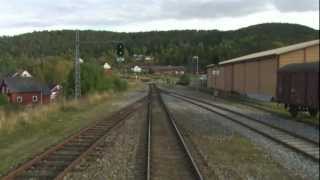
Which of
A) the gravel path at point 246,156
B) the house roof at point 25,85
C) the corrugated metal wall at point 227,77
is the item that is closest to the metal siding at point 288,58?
the gravel path at point 246,156

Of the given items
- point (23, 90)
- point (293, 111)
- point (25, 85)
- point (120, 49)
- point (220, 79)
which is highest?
point (120, 49)

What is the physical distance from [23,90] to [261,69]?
7833 centimetres

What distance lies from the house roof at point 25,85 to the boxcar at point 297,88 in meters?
87.8

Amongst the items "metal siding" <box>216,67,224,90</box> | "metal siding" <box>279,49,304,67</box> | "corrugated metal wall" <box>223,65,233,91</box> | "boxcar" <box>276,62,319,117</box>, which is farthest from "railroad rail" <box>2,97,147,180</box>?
"metal siding" <box>216,67,224,90</box>

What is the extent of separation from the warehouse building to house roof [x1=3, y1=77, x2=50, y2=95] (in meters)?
52.3

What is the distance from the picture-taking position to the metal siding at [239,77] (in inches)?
2151

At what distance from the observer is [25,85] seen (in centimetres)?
11506

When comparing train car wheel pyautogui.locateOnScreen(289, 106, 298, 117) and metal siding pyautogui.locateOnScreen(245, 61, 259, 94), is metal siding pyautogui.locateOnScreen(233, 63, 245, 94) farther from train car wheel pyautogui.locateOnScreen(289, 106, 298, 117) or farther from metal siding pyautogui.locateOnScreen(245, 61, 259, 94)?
train car wheel pyautogui.locateOnScreen(289, 106, 298, 117)

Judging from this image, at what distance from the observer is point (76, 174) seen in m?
12.3

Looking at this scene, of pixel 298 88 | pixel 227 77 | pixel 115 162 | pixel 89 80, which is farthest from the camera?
pixel 227 77

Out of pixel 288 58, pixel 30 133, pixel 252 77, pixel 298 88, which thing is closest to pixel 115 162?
pixel 30 133

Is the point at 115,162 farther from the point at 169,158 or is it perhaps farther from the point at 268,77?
the point at 268,77

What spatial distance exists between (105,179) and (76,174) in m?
0.74

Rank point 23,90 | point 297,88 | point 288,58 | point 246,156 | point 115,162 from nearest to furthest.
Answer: point 115,162 < point 246,156 < point 297,88 < point 288,58 < point 23,90
